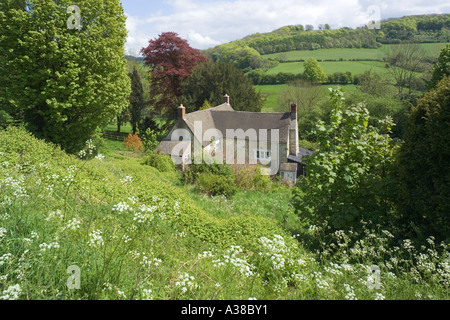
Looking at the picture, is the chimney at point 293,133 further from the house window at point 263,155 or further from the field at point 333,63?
the field at point 333,63

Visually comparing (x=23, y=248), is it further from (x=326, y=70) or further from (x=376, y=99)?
(x=326, y=70)

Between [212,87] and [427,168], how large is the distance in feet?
106

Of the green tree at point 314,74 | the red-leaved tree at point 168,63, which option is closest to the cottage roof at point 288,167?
the red-leaved tree at point 168,63

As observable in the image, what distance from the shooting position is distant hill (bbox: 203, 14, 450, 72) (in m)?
66.0

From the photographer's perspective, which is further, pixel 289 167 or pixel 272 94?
pixel 272 94

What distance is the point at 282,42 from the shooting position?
88.6m

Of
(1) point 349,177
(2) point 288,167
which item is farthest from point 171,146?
(1) point 349,177

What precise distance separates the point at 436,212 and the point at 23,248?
808cm

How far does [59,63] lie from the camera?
14383 millimetres

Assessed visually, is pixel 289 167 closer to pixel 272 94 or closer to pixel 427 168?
pixel 427 168

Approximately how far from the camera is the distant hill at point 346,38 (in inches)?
2598

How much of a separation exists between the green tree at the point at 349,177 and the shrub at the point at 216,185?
7950 mm

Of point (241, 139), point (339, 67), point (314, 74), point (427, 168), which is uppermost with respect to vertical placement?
point (339, 67)

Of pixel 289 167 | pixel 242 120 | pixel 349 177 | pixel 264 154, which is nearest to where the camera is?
pixel 349 177
